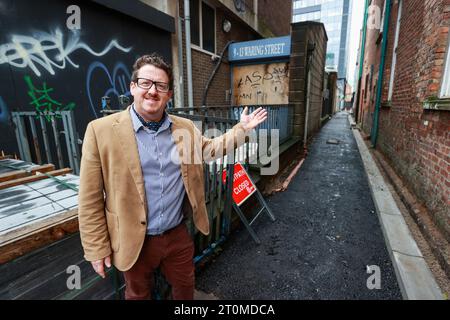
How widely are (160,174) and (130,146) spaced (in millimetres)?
260

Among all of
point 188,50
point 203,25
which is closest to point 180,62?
point 188,50

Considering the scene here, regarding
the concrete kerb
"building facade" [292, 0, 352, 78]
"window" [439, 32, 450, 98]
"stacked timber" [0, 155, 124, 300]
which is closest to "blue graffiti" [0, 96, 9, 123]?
"stacked timber" [0, 155, 124, 300]

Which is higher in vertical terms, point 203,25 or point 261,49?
point 203,25

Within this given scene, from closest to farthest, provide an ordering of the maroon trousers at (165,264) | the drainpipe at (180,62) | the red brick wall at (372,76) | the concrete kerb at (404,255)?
the maroon trousers at (165,264) < the concrete kerb at (404,255) < the drainpipe at (180,62) < the red brick wall at (372,76)

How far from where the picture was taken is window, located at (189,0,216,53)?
7.43m

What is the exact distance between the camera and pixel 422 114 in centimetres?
385

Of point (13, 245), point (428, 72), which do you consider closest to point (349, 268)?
point (13, 245)

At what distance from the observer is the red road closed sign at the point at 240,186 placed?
124 inches

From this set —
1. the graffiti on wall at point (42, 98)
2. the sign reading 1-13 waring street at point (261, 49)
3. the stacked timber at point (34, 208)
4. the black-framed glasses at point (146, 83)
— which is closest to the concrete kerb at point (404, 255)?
the black-framed glasses at point (146, 83)

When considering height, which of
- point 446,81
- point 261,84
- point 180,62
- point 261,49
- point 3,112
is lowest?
point 3,112

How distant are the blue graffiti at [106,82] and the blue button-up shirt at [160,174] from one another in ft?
13.0

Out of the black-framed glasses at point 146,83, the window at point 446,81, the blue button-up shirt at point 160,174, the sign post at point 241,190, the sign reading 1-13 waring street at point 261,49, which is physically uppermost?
the sign reading 1-13 waring street at point 261,49

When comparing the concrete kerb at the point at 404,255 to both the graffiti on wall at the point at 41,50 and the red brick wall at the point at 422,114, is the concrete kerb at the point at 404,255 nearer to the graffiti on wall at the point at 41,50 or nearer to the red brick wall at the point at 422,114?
the red brick wall at the point at 422,114

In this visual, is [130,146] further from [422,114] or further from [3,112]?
[422,114]
